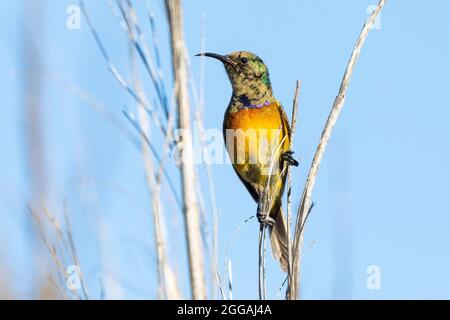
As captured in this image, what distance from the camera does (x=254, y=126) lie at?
5.68 metres

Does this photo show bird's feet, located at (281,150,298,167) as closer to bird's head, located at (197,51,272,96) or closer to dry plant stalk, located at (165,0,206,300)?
bird's head, located at (197,51,272,96)

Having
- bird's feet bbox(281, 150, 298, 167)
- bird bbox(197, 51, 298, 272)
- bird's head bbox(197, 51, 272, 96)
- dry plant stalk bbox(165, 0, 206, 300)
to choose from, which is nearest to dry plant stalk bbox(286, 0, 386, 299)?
dry plant stalk bbox(165, 0, 206, 300)

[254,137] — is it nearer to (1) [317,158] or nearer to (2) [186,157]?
(1) [317,158]

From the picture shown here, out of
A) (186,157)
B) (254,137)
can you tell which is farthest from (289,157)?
(186,157)

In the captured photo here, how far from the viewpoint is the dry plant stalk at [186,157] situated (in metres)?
2.18

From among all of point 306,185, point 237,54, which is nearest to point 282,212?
point 237,54

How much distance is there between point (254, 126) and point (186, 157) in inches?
136

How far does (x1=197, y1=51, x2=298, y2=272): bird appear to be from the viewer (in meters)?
5.64

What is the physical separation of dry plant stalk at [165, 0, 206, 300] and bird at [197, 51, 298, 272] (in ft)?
10.1

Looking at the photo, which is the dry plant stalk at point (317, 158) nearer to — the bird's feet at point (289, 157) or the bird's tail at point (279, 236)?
the bird's feet at point (289, 157)

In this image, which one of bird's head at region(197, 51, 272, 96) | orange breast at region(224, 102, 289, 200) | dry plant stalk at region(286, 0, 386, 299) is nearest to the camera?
dry plant stalk at region(286, 0, 386, 299)

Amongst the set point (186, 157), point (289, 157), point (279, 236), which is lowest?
point (279, 236)

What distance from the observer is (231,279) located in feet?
9.77
